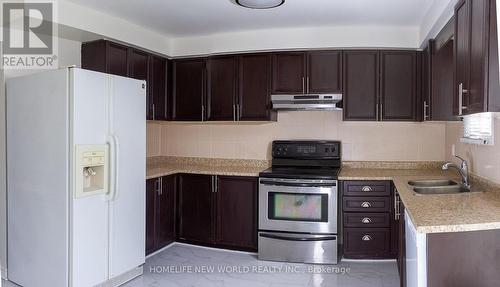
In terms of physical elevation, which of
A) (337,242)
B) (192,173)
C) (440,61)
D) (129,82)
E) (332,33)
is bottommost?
(337,242)

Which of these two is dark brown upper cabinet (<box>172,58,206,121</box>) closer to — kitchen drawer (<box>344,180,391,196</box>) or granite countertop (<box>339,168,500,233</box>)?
kitchen drawer (<box>344,180,391,196</box>)

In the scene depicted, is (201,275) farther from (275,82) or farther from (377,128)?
→ (377,128)

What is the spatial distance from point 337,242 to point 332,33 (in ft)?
6.98

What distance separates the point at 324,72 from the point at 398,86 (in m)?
0.77

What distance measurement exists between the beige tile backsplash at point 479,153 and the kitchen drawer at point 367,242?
3.31 ft

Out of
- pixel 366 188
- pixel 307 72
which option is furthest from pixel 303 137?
pixel 366 188

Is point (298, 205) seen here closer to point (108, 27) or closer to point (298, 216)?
point (298, 216)

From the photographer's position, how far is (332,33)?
12.5 feet

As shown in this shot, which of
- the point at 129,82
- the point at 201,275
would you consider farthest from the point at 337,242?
the point at 129,82

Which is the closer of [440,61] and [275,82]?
[440,61]

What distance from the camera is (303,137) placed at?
4176mm

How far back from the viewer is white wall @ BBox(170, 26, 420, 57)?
148 inches

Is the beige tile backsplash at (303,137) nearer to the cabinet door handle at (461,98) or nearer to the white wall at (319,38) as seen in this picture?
the white wall at (319,38)

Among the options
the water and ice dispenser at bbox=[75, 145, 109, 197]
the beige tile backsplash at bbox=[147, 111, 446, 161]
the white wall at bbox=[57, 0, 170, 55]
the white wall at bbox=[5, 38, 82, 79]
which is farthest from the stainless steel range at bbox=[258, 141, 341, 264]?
the white wall at bbox=[5, 38, 82, 79]
